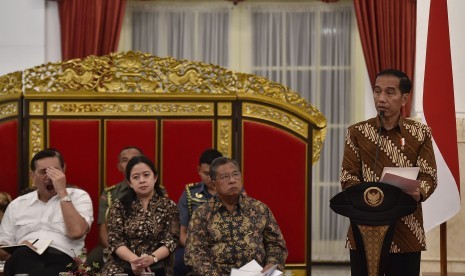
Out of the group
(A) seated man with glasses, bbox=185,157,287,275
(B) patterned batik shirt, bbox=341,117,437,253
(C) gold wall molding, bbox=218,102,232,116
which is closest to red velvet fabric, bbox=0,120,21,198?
(C) gold wall molding, bbox=218,102,232,116

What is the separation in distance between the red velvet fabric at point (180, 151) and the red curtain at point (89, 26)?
1983mm

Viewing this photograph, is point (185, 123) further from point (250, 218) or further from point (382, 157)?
point (382, 157)

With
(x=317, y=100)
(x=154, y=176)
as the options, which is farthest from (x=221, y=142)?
(x=317, y=100)

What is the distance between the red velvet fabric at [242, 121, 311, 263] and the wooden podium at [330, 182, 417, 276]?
248 centimetres

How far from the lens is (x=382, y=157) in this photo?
327 centimetres

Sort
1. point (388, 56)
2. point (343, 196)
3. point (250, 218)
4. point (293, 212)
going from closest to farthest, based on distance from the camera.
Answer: point (343, 196) < point (250, 218) < point (293, 212) < point (388, 56)

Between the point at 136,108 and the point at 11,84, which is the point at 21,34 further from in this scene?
the point at 136,108

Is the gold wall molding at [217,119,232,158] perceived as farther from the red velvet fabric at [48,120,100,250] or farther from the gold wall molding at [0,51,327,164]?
the red velvet fabric at [48,120,100,250]

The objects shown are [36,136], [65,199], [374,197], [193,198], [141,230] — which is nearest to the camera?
[374,197]

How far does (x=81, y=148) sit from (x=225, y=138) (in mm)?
949

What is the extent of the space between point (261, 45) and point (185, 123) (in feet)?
7.12

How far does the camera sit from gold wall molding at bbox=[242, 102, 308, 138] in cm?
559

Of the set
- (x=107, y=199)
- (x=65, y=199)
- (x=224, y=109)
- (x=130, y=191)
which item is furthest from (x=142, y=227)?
(x=224, y=109)

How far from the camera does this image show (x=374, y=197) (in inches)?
121
